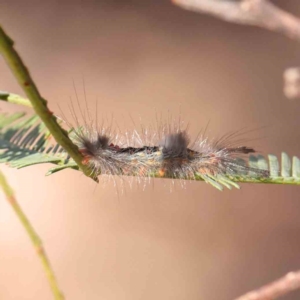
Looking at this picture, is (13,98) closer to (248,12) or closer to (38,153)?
(38,153)

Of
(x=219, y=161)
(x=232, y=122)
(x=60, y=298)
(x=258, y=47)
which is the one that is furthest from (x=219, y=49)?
(x=60, y=298)

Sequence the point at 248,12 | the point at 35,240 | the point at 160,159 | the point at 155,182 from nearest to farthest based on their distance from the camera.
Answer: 1. the point at 248,12
2. the point at 35,240
3. the point at 160,159
4. the point at 155,182

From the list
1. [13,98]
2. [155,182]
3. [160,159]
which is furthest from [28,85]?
[155,182]

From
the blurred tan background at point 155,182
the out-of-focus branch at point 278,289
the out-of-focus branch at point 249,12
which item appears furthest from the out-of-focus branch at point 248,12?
the blurred tan background at point 155,182

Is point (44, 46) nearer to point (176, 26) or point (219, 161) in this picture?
point (176, 26)

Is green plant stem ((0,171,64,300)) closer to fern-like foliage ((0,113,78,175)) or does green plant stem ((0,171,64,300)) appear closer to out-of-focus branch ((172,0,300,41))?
fern-like foliage ((0,113,78,175))

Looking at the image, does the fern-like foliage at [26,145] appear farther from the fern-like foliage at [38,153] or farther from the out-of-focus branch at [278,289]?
the out-of-focus branch at [278,289]
